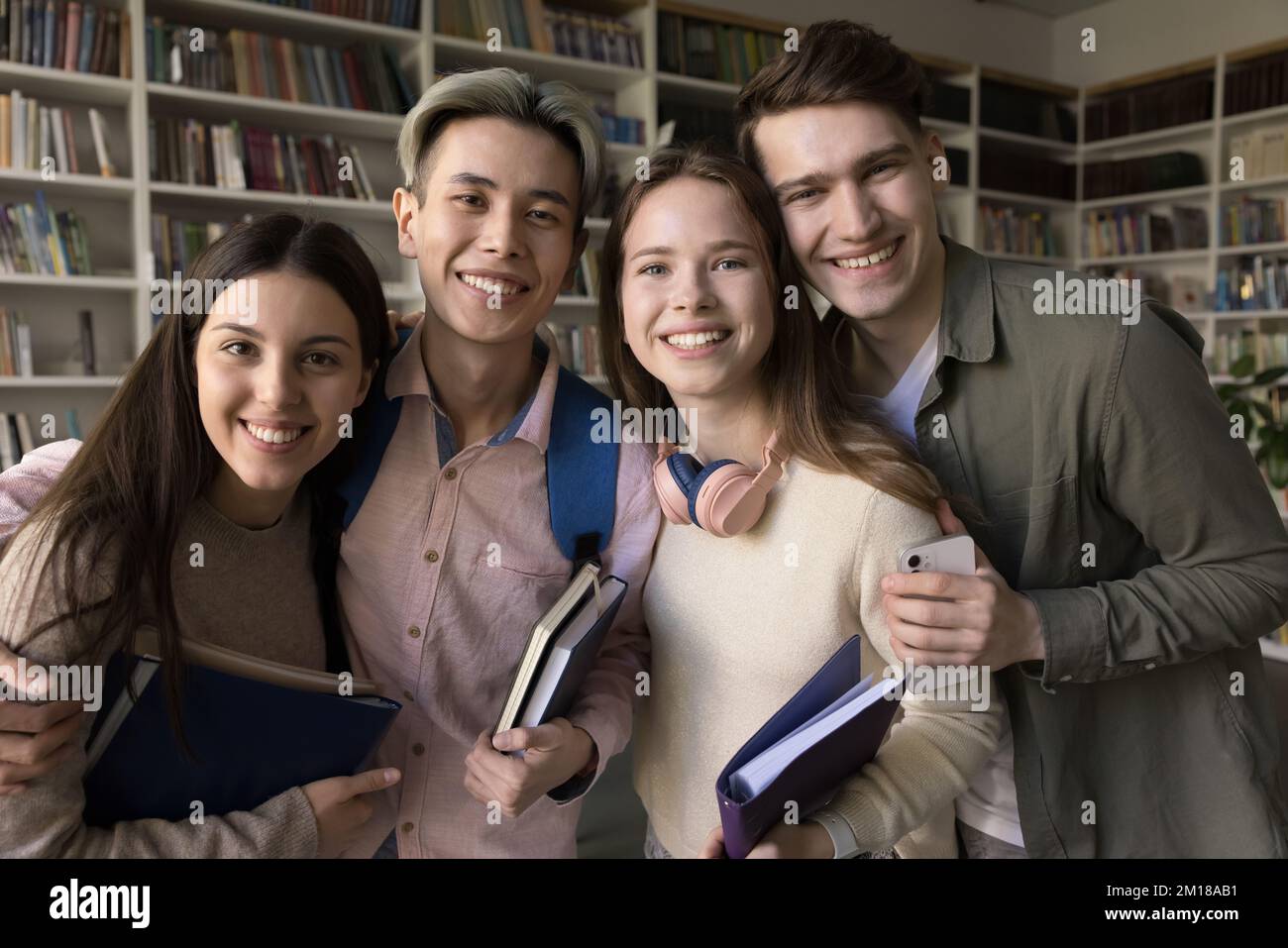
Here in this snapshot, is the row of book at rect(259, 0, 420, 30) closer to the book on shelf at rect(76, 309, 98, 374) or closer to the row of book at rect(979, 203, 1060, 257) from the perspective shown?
the book on shelf at rect(76, 309, 98, 374)

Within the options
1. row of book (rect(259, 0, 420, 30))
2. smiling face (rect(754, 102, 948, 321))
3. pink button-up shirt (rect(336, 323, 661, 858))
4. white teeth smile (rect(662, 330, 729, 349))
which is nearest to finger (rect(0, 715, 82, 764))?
pink button-up shirt (rect(336, 323, 661, 858))

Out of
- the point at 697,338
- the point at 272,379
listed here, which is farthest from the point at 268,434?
the point at 697,338

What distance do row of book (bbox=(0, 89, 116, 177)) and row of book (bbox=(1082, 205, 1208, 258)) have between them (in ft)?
19.1

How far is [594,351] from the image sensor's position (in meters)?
4.89

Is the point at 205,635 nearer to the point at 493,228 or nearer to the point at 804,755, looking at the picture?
the point at 493,228

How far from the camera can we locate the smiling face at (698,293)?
4.56ft

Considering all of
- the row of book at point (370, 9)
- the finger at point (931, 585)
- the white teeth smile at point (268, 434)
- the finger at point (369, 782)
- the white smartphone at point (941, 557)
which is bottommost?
the finger at point (369, 782)

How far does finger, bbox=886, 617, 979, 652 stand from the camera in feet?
4.04

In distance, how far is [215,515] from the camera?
135 cm

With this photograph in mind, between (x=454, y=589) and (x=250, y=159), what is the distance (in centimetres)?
333

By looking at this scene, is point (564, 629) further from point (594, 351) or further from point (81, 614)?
point (594, 351)

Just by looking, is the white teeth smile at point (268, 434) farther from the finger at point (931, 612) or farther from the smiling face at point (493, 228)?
the finger at point (931, 612)

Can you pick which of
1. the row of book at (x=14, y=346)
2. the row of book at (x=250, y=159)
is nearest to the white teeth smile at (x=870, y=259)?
the row of book at (x=250, y=159)

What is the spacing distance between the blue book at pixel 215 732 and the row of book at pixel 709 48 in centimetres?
436
